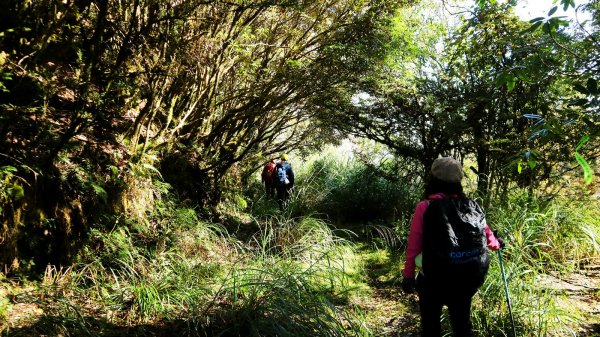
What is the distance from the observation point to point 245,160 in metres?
9.48

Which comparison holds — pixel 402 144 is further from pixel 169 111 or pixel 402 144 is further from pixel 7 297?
pixel 7 297

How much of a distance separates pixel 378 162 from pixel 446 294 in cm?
689

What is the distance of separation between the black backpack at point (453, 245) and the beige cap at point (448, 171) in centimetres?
17

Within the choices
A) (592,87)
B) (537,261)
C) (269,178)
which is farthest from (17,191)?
(269,178)

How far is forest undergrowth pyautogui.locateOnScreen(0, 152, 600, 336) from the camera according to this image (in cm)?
330

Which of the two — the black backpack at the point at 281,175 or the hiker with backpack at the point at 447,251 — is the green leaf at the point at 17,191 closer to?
the hiker with backpack at the point at 447,251

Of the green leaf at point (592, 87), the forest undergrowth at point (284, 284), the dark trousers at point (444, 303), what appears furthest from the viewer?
the forest undergrowth at point (284, 284)

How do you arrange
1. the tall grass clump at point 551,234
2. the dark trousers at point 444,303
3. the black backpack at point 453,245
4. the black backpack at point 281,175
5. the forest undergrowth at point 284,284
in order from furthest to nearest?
the black backpack at point 281,175 < the tall grass clump at point 551,234 < the forest undergrowth at point 284,284 < the dark trousers at point 444,303 < the black backpack at point 453,245

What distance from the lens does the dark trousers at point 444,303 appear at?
2648mm

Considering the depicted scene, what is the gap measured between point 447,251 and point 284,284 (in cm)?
172

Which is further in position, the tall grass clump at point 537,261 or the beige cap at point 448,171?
the tall grass clump at point 537,261

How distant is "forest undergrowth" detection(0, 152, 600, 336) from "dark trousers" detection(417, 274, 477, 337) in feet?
2.10

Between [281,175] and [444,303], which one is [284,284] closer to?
[444,303]

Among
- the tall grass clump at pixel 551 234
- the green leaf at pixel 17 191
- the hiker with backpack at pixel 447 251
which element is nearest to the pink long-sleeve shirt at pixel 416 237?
the hiker with backpack at pixel 447 251
